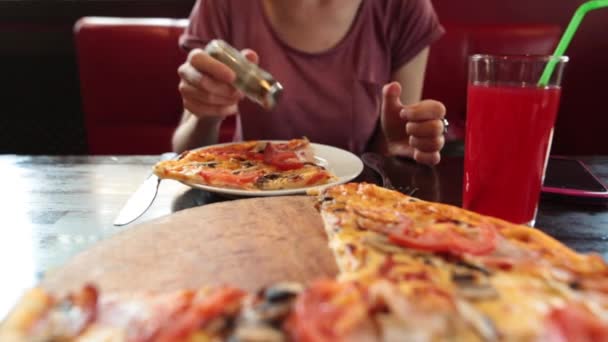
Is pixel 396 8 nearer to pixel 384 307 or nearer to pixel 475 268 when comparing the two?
pixel 475 268

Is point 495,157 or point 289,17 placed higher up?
point 289,17

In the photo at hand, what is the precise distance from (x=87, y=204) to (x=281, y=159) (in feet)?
1.38

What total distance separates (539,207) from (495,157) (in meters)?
0.17

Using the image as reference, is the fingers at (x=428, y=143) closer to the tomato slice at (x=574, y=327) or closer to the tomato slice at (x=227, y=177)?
the tomato slice at (x=227, y=177)

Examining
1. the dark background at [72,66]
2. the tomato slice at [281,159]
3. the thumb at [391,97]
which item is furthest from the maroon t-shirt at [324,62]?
the dark background at [72,66]

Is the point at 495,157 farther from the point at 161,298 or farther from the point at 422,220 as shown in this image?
the point at 161,298

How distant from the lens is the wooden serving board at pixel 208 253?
66cm

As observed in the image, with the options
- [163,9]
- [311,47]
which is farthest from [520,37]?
[163,9]

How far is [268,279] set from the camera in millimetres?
668

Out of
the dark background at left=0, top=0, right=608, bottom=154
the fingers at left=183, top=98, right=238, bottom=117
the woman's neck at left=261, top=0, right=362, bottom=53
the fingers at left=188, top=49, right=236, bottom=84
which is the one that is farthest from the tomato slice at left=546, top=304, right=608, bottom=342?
the dark background at left=0, top=0, right=608, bottom=154

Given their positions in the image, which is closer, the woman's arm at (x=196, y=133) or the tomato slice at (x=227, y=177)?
the tomato slice at (x=227, y=177)

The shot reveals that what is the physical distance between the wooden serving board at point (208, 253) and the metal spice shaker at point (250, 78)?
26 cm

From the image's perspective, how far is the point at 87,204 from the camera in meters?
1.00

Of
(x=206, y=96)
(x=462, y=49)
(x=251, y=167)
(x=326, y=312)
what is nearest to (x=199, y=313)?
(x=326, y=312)
